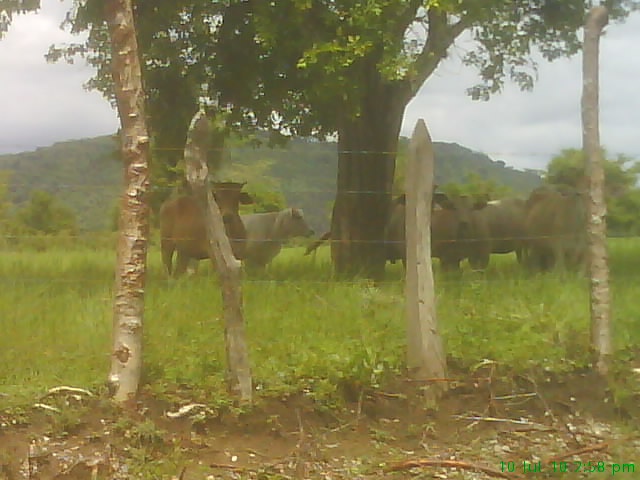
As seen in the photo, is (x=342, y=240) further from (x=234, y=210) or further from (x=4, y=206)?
(x=4, y=206)

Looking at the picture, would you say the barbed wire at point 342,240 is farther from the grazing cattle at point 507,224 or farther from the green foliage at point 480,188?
the green foliage at point 480,188

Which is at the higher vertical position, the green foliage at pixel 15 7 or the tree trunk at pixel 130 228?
the green foliage at pixel 15 7

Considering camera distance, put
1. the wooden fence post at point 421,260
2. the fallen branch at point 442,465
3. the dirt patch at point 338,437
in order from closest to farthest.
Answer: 1. the dirt patch at point 338,437
2. the fallen branch at point 442,465
3. the wooden fence post at point 421,260

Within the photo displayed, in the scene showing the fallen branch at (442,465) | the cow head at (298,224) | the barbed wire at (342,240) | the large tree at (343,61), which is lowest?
the fallen branch at (442,465)

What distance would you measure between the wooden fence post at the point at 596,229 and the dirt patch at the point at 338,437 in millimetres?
402

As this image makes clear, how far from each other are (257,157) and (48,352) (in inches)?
90.9

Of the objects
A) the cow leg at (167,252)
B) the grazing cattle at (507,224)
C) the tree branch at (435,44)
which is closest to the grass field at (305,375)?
the cow leg at (167,252)

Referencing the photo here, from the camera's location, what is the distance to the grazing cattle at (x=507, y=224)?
7.42 meters

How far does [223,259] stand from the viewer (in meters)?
4.80

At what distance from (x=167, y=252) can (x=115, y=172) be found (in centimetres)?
77

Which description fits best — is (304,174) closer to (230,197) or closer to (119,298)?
(230,197)

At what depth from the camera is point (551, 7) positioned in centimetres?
813

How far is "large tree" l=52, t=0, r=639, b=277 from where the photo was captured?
6.95m

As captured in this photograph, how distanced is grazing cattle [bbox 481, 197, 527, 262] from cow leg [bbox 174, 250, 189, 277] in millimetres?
2837
